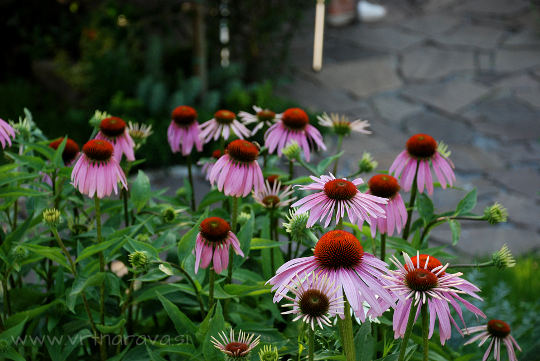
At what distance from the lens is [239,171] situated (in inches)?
39.8

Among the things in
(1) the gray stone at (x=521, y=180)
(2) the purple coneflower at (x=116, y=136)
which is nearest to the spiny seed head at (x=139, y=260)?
(2) the purple coneflower at (x=116, y=136)

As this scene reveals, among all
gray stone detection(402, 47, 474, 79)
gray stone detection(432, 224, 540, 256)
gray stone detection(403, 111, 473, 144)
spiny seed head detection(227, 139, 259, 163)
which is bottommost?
gray stone detection(432, 224, 540, 256)

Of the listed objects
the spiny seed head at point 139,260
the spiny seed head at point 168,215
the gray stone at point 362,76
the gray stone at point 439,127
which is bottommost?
the gray stone at point 439,127

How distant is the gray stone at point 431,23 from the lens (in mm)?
5664

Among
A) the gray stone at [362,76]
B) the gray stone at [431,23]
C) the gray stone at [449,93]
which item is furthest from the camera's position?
the gray stone at [431,23]

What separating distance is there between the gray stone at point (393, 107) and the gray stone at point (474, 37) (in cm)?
127

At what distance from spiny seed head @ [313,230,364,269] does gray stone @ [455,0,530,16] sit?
5.92 meters

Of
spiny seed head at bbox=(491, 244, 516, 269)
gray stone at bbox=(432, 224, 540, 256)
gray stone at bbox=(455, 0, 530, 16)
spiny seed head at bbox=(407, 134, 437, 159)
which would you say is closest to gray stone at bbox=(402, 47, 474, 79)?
gray stone at bbox=(455, 0, 530, 16)

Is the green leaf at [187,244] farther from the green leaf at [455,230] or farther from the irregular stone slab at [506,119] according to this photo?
the irregular stone slab at [506,119]

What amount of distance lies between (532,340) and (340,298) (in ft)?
2.83

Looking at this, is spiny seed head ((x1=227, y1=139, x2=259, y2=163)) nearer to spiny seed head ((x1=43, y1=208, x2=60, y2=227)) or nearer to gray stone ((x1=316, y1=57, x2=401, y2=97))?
spiny seed head ((x1=43, y1=208, x2=60, y2=227))

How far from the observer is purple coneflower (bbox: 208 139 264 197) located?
1.01 metres

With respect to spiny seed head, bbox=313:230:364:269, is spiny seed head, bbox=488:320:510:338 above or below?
below

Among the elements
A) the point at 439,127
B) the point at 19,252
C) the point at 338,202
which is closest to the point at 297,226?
the point at 338,202
